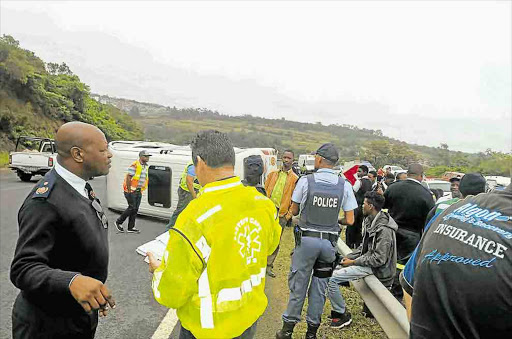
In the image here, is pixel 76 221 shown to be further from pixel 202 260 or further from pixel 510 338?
pixel 510 338

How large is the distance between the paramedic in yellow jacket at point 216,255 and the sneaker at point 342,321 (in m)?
2.50

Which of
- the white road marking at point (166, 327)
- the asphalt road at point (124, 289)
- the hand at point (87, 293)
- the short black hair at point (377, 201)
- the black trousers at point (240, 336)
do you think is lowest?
the asphalt road at point (124, 289)

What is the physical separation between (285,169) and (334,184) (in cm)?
324

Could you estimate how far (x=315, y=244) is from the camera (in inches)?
161

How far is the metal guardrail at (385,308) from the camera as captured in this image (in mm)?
3256

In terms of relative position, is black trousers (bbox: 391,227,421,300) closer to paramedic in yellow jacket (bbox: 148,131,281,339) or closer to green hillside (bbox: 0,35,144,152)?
paramedic in yellow jacket (bbox: 148,131,281,339)

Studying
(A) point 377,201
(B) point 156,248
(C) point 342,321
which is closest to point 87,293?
(B) point 156,248

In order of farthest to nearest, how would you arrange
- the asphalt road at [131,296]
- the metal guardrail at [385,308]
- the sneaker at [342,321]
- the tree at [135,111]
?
the tree at [135,111] < the sneaker at [342,321] < the asphalt road at [131,296] < the metal guardrail at [385,308]

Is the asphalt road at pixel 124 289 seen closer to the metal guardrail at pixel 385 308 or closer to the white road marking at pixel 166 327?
the white road marking at pixel 166 327

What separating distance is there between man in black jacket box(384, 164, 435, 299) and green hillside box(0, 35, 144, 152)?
30051mm

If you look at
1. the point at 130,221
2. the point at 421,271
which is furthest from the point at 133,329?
the point at 130,221

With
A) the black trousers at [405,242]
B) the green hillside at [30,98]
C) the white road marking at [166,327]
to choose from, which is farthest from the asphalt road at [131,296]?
the green hillside at [30,98]

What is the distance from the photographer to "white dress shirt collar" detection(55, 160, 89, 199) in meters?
2.10

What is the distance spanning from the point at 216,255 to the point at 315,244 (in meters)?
2.35
